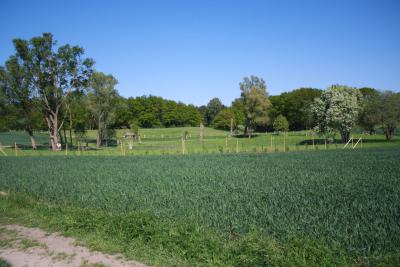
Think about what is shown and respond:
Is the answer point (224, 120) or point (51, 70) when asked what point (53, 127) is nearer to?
point (51, 70)

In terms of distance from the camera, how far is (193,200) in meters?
9.78

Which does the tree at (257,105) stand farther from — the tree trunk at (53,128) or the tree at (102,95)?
the tree trunk at (53,128)

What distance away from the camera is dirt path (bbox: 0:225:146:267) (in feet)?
22.0

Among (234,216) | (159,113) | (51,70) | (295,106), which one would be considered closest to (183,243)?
(234,216)

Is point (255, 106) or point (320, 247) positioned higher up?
point (255, 106)

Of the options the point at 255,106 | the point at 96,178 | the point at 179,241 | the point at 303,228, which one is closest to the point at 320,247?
the point at 303,228

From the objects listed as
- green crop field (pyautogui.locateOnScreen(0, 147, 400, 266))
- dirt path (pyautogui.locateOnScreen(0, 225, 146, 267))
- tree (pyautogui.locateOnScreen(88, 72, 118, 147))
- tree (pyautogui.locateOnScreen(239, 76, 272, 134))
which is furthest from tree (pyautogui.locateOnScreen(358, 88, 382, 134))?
dirt path (pyautogui.locateOnScreen(0, 225, 146, 267))

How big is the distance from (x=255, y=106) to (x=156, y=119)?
2508 inches

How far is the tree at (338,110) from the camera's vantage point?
48100 millimetres

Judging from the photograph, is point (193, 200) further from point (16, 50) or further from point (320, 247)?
point (16, 50)

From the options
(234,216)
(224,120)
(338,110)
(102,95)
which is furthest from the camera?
(224,120)

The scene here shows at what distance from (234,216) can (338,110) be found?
45.9m

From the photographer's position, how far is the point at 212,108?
16938cm

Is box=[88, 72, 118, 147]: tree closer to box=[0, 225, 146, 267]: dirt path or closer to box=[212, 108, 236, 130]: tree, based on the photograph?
box=[0, 225, 146, 267]: dirt path
